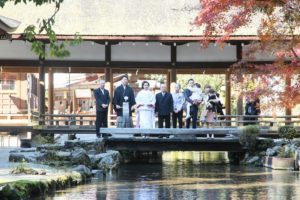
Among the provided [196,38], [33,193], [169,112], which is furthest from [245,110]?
[33,193]

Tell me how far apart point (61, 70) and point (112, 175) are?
10513mm

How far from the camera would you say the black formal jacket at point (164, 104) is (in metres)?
17.1

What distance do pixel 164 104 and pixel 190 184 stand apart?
5597 mm

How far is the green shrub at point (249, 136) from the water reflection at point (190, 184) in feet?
5.57

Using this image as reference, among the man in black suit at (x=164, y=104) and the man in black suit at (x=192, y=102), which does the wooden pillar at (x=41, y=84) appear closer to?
the man in black suit at (x=164, y=104)

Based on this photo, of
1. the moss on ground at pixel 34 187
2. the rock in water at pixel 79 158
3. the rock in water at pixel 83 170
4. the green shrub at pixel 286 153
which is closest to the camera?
the moss on ground at pixel 34 187

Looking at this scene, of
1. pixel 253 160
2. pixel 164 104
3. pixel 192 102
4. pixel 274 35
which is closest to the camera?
pixel 274 35

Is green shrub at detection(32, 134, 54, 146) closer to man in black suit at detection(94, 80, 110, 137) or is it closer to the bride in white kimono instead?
man in black suit at detection(94, 80, 110, 137)

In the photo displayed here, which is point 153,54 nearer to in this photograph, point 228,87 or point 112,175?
point 228,87

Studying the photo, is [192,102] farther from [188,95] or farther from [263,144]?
[263,144]

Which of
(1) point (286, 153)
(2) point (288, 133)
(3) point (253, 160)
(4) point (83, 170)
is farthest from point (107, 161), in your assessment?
(2) point (288, 133)

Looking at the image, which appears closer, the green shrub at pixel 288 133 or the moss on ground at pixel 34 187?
the moss on ground at pixel 34 187

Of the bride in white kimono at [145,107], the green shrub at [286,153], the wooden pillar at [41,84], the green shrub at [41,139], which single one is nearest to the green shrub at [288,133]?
the green shrub at [286,153]

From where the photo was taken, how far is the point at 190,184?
38.8 ft
